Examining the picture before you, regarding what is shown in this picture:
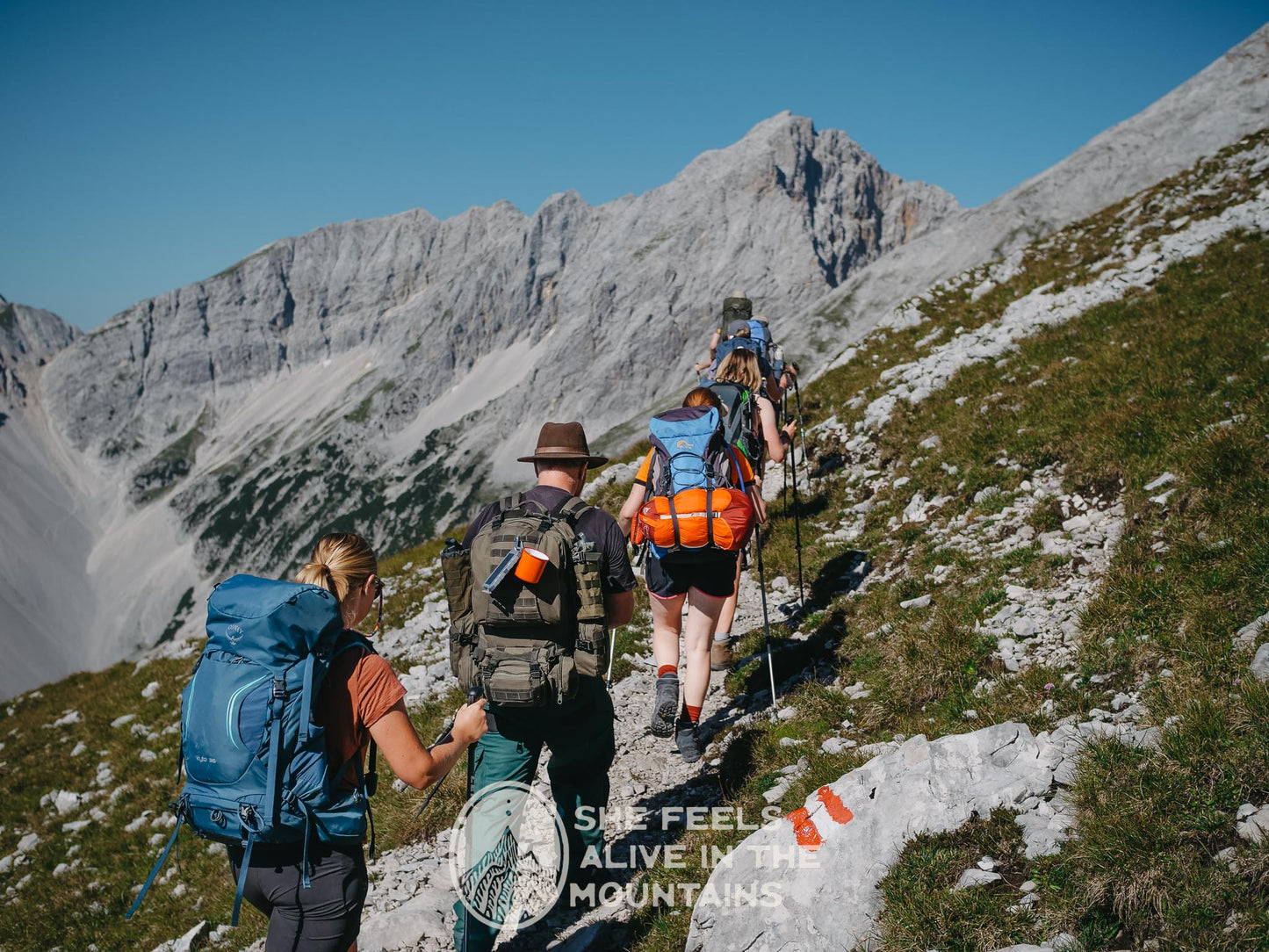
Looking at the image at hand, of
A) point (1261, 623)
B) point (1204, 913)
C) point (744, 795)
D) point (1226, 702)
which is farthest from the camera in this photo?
point (744, 795)

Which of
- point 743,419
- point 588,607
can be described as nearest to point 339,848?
point 588,607

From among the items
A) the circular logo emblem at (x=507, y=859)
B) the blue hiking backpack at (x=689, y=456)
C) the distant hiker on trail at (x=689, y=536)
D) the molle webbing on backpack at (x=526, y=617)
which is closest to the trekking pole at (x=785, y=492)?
the distant hiker on trail at (x=689, y=536)

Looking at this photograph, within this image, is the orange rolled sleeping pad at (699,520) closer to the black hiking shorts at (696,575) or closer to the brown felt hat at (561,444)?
the black hiking shorts at (696,575)

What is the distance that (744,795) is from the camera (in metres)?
6.52

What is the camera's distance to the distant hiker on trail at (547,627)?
15.9ft

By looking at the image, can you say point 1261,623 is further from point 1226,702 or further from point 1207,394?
point 1207,394

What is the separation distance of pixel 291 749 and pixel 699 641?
449 cm

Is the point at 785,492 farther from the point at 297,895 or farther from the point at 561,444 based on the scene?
the point at 297,895

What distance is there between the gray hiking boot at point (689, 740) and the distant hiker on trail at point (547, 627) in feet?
5.44

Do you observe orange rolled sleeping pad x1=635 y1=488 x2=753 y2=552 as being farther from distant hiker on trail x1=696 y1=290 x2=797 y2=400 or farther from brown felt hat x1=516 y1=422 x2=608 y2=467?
distant hiker on trail x1=696 y1=290 x2=797 y2=400

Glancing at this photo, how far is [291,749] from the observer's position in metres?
3.66

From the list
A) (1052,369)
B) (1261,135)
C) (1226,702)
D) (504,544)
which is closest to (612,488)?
(1052,369)

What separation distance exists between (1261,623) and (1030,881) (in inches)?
126

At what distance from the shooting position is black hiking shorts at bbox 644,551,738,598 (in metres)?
7.11
